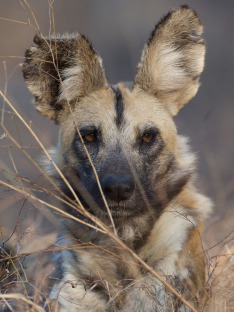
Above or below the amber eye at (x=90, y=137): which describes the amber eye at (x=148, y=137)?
below

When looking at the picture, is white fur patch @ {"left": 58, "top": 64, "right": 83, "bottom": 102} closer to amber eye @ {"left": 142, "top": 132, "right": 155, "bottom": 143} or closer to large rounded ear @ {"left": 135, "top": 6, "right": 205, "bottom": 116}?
large rounded ear @ {"left": 135, "top": 6, "right": 205, "bottom": 116}

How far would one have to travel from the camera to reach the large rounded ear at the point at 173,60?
342 centimetres

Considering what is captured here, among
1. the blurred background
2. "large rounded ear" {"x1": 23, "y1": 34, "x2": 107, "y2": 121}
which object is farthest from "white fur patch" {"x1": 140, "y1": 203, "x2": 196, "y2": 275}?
the blurred background

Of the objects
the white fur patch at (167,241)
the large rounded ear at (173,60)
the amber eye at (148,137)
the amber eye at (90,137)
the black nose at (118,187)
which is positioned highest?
the large rounded ear at (173,60)

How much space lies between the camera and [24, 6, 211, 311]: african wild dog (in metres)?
3.04

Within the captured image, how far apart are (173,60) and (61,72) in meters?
0.75

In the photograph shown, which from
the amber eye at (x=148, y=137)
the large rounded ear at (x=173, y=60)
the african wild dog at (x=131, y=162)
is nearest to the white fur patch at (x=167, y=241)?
the african wild dog at (x=131, y=162)

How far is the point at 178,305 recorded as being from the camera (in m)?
2.90

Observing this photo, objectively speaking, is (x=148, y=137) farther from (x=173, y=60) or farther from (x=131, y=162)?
(x=173, y=60)

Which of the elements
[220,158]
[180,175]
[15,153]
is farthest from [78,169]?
[220,158]

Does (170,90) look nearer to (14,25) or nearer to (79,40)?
(79,40)

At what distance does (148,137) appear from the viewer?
3.44m

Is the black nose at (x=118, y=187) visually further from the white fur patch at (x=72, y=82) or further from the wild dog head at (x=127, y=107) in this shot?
the white fur patch at (x=72, y=82)

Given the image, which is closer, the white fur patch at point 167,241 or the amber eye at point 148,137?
the white fur patch at point 167,241
